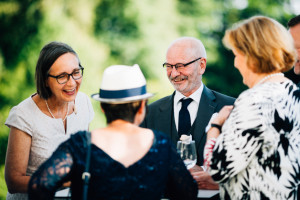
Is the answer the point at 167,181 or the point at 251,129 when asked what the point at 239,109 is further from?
the point at 167,181

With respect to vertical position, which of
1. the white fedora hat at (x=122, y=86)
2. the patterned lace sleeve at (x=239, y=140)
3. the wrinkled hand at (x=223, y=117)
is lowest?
the patterned lace sleeve at (x=239, y=140)

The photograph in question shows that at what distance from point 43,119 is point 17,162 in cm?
41

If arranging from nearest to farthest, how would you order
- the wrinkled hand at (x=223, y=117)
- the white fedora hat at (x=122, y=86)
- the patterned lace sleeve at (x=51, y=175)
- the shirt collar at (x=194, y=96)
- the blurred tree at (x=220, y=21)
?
the patterned lace sleeve at (x=51, y=175)
the white fedora hat at (x=122, y=86)
the wrinkled hand at (x=223, y=117)
the shirt collar at (x=194, y=96)
the blurred tree at (x=220, y=21)

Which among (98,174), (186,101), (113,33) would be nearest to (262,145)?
(98,174)

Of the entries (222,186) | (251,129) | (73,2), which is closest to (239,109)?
(251,129)

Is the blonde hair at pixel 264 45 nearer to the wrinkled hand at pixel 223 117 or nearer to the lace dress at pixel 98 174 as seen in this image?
the wrinkled hand at pixel 223 117

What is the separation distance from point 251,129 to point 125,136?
69cm

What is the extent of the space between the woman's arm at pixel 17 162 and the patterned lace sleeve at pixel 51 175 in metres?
0.95

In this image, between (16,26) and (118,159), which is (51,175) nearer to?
(118,159)

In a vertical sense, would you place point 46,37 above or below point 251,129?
above

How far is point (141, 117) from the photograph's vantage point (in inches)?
83.0

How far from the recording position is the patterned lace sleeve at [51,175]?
6.27 feet

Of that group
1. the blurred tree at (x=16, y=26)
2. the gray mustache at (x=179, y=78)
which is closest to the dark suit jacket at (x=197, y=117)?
the gray mustache at (x=179, y=78)

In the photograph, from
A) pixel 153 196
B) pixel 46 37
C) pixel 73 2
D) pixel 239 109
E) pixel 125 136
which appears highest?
pixel 73 2
